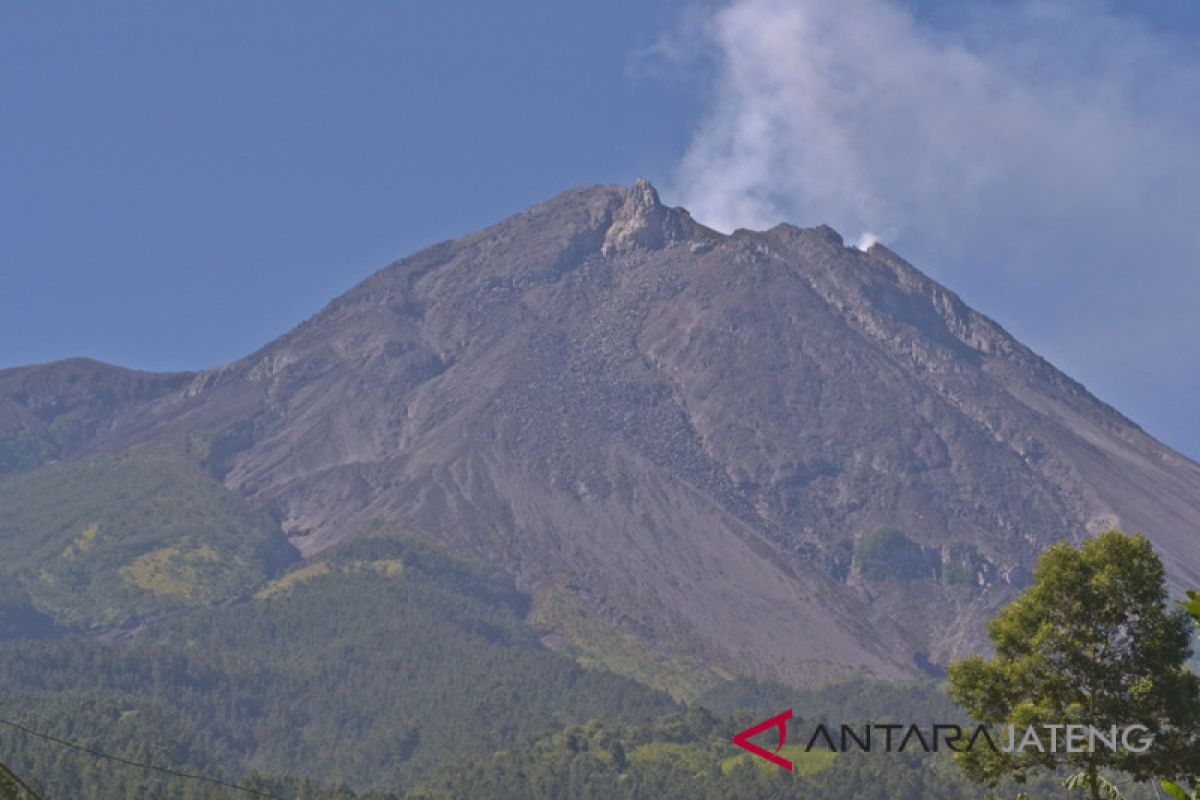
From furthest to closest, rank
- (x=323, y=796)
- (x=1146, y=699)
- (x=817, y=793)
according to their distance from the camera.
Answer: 1. (x=817, y=793)
2. (x=323, y=796)
3. (x=1146, y=699)

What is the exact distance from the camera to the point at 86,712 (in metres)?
180

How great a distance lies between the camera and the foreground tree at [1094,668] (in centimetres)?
3769

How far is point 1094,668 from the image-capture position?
38094 mm

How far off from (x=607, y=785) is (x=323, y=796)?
43.9 m

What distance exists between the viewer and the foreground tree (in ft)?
124

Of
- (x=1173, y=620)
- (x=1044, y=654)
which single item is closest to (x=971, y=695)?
(x=1044, y=654)

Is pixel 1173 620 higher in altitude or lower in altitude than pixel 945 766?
lower

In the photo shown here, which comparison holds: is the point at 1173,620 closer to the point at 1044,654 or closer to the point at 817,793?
the point at 1044,654

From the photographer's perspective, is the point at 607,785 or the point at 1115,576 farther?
the point at 607,785

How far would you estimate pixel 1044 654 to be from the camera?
38.8 meters

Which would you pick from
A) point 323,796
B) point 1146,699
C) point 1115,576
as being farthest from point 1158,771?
point 323,796

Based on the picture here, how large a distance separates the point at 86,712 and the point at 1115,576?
156842 mm

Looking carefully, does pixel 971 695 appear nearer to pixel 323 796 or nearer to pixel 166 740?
pixel 323 796

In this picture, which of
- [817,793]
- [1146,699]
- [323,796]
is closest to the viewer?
[1146,699]
